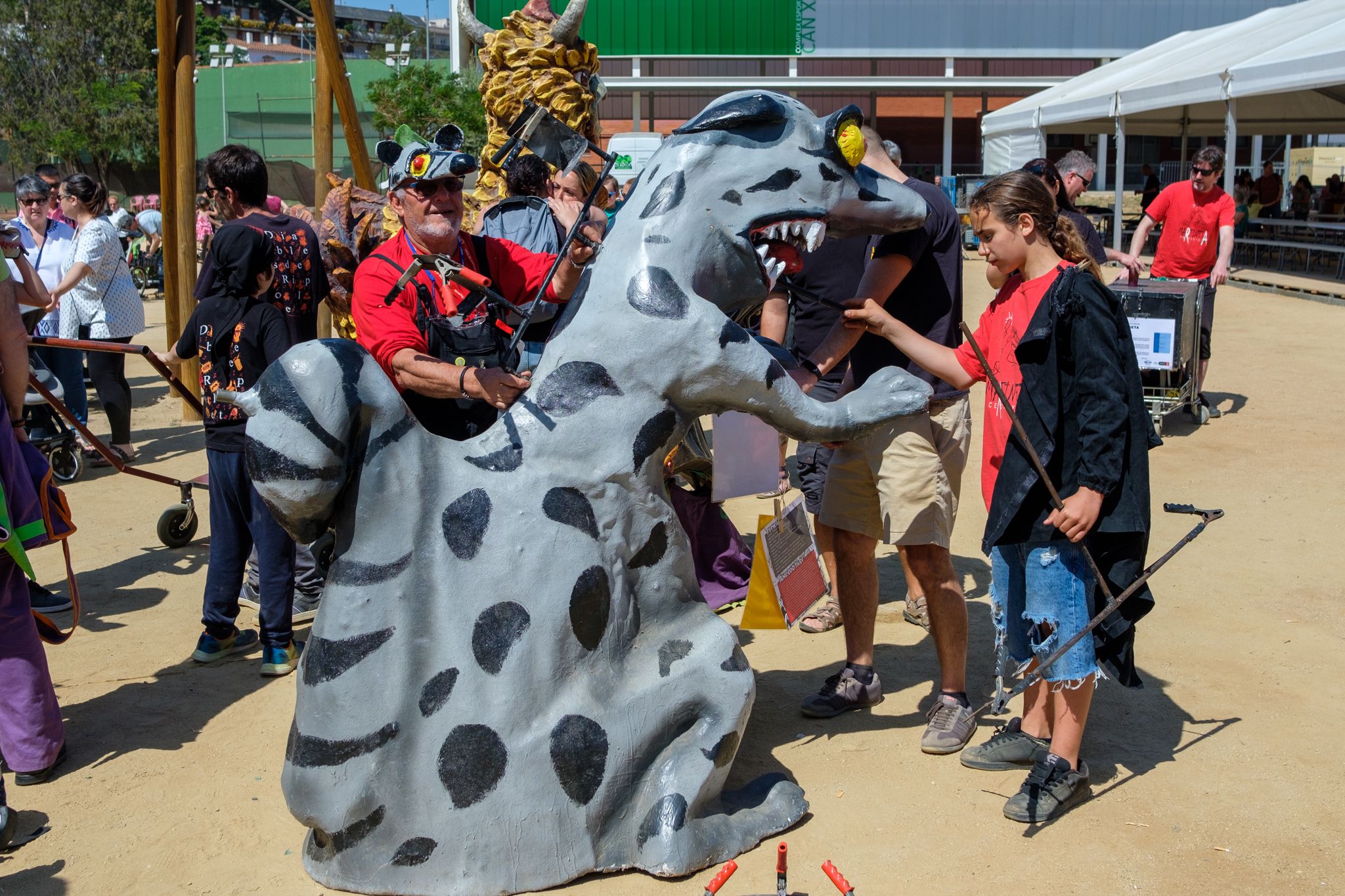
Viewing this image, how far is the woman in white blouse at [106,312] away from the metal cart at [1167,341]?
7.35 meters

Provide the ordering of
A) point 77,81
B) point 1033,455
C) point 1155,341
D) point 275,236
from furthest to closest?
point 77,81
point 1155,341
point 275,236
point 1033,455

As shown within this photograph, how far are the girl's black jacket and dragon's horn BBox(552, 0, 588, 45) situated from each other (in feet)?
16.2

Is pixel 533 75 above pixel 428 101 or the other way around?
the other way around

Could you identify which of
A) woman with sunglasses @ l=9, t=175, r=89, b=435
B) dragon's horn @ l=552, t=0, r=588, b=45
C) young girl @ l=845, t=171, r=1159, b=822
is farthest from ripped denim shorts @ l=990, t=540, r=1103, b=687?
woman with sunglasses @ l=9, t=175, r=89, b=435

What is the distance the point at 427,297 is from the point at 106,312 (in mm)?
5965

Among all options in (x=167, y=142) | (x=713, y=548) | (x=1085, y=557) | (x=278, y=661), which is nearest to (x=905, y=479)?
(x=1085, y=557)

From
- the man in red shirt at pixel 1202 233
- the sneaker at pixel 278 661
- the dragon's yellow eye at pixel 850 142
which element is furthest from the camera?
the man in red shirt at pixel 1202 233

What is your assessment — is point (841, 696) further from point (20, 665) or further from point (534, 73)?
point (534, 73)

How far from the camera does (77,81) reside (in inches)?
1599

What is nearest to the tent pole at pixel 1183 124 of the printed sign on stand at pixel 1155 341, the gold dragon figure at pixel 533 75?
the printed sign on stand at pixel 1155 341

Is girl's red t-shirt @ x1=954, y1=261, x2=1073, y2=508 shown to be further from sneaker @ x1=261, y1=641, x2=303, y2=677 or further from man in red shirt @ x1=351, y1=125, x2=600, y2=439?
sneaker @ x1=261, y1=641, x2=303, y2=677

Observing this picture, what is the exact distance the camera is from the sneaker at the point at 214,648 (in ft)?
16.2

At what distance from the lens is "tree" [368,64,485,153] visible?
28.9 meters

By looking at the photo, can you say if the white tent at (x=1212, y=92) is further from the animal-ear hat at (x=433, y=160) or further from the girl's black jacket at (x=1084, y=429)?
the animal-ear hat at (x=433, y=160)
